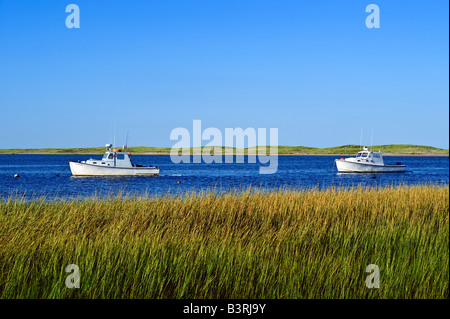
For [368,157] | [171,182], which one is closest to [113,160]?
[171,182]

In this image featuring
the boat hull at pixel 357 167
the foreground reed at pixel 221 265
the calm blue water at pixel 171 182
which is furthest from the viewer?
the boat hull at pixel 357 167

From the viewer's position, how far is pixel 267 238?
32.9 feet

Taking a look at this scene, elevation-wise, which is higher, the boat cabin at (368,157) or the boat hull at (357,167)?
the boat cabin at (368,157)

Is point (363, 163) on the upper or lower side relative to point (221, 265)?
lower

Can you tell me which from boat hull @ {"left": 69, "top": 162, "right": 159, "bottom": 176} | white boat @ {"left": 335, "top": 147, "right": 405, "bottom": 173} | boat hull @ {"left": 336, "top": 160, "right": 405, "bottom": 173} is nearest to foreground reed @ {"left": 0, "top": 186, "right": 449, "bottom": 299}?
boat hull @ {"left": 69, "top": 162, "right": 159, "bottom": 176}

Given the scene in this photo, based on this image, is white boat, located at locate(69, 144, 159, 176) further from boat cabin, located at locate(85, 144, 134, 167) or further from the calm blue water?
the calm blue water

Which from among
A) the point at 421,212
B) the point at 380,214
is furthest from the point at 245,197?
the point at 421,212

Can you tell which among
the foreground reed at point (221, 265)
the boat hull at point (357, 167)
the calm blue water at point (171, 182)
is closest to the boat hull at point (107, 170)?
the calm blue water at point (171, 182)

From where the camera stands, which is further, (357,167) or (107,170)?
(357,167)

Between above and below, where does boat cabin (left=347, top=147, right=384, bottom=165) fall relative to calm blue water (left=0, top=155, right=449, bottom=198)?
above

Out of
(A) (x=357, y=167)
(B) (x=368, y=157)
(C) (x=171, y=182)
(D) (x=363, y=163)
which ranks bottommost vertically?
(C) (x=171, y=182)

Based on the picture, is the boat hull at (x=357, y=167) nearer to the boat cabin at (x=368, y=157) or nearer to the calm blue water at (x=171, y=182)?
the boat cabin at (x=368, y=157)

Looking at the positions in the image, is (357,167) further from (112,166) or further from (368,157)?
(112,166)

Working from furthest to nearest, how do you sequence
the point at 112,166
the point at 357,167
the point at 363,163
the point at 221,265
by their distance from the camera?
the point at 357,167 → the point at 363,163 → the point at 112,166 → the point at 221,265
